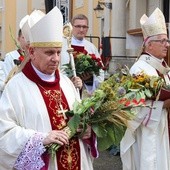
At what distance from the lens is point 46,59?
359 cm

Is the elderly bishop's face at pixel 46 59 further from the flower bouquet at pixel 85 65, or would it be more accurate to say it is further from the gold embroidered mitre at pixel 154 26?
the gold embroidered mitre at pixel 154 26

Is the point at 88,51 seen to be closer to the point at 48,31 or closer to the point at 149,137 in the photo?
the point at 149,137

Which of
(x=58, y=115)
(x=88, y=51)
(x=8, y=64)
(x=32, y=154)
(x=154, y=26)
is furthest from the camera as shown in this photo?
(x=88, y=51)

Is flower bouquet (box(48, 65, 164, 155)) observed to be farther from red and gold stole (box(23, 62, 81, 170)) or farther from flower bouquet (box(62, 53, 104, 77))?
flower bouquet (box(62, 53, 104, 77))

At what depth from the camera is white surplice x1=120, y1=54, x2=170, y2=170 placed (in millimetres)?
5398

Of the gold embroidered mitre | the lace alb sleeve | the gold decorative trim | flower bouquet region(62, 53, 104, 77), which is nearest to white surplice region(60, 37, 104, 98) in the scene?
flower bouquet region(62, 53, 104, 77)

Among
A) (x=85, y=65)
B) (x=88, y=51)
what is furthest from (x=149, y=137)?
(x=88, y=51)

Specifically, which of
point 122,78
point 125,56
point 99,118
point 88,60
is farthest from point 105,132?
point 125,56

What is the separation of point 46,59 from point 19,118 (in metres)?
0.43

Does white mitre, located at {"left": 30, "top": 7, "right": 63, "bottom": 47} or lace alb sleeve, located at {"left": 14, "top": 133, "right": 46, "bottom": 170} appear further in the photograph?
white mitre, located at {"left": 30, "top": 7, "right": 63, "bottom": 47}

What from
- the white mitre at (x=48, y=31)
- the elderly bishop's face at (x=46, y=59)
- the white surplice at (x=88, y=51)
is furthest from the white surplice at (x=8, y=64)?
the elderly bishop's face at (x=46, y=59)

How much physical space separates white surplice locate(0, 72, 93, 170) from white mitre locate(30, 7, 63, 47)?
269mm

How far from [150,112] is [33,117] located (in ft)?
6.72

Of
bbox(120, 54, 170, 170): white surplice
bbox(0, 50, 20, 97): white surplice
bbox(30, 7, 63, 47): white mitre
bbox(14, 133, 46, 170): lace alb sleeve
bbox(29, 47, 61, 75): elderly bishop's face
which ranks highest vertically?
bbox(30, 7, 63, 47): white mitre
